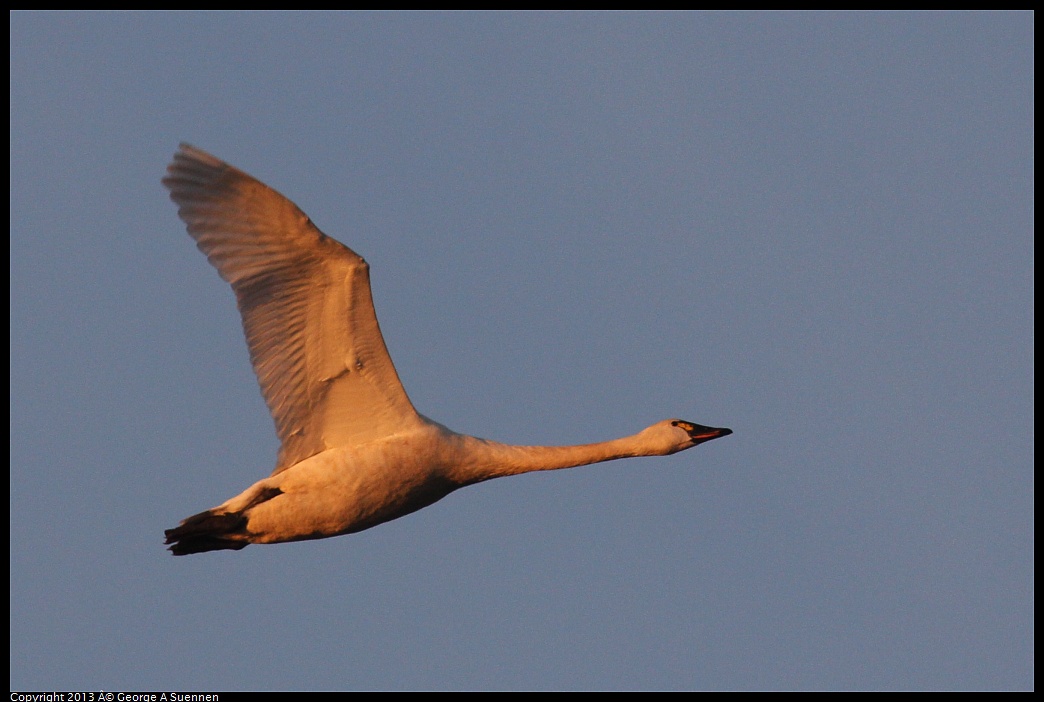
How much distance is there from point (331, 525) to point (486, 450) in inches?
71.9

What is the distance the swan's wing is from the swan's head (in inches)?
112

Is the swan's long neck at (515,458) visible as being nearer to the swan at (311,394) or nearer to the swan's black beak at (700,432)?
the swan at (311,394)

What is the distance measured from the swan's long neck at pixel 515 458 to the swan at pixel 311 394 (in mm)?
15

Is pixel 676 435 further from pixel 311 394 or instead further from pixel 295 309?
pixel 295 309

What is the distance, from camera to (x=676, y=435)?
19.0 m

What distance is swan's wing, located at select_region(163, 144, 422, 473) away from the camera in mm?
16984

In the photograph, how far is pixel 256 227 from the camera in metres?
17.1

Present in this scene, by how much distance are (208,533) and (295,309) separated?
254 cm

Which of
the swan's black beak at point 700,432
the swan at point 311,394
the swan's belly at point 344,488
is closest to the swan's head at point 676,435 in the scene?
the swan's black beak at point 700,432

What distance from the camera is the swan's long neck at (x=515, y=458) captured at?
17938mm

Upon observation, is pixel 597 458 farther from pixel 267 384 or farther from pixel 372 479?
pixel 267 384

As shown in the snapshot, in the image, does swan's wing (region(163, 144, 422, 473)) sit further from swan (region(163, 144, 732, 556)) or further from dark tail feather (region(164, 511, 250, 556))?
dark tail feather (region(164, 511, 250, 556))

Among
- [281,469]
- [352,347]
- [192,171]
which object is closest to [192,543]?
[281,469]

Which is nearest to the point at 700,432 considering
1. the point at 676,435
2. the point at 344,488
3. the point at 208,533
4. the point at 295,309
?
the point at 676,435
